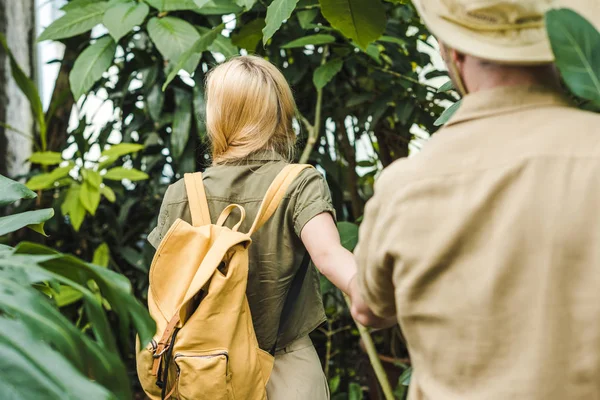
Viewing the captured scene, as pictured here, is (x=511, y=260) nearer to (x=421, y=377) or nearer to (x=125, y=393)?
(x=421, y=377)

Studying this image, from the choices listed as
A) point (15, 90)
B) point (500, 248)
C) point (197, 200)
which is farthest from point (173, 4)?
point (500, 248)

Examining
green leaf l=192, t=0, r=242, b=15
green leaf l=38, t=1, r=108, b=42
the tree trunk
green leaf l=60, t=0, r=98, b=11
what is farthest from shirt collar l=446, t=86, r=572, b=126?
the tree trunk

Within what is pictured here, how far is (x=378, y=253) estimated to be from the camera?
90 centimetres

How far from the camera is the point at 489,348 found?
836mm

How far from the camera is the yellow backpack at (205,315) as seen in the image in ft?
4.72

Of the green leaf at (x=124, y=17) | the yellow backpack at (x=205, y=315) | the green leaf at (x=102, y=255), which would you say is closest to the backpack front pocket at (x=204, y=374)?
the yellow backpack at (x=205, y=315)

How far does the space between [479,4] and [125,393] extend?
66cm

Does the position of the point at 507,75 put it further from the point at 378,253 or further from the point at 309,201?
the point at 309,201

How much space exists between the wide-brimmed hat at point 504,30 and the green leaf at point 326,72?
1.57 meters

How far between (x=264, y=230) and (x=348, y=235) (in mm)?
573

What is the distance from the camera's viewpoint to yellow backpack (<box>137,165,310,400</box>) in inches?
56.6

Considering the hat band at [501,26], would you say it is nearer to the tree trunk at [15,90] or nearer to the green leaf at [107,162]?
the green leaf at [107,162]

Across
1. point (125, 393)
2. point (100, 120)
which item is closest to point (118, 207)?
point (100, 120)

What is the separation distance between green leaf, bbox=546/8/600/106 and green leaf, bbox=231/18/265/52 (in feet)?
4.59
